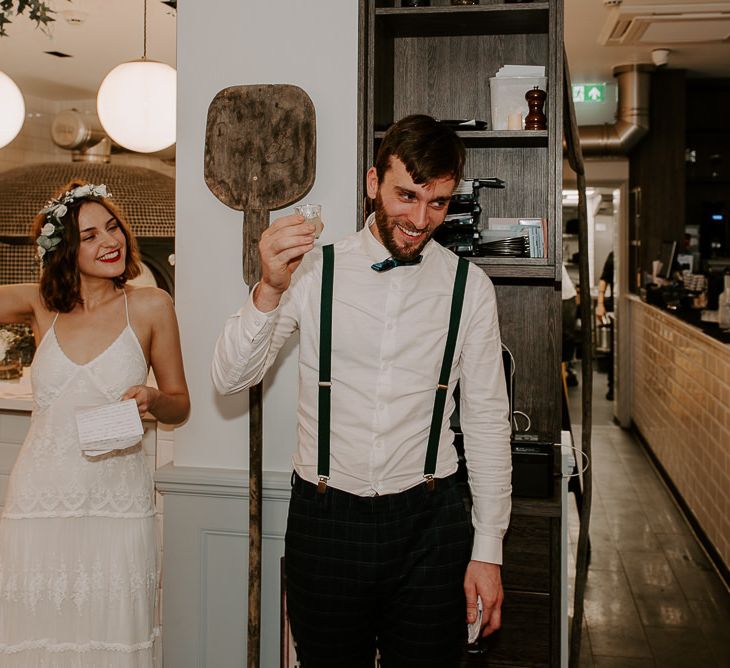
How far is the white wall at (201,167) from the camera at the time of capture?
2.37 meters

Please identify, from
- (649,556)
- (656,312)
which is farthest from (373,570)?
(656,312)

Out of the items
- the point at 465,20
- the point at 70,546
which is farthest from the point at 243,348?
the point at 465,20

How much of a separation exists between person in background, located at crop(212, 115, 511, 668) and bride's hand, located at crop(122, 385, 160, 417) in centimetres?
44

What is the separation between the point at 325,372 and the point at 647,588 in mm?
2784

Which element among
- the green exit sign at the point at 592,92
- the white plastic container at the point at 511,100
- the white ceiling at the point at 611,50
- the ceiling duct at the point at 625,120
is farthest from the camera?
the green exit sign at the point at 592,92

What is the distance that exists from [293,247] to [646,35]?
5.61m

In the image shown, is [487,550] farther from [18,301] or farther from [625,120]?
[625,120]

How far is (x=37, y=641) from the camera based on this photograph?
7.35ft

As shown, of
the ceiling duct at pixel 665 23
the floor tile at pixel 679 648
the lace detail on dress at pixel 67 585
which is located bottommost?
the floor tile at pixel 679 648

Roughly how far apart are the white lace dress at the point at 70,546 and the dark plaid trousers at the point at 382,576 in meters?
0.64

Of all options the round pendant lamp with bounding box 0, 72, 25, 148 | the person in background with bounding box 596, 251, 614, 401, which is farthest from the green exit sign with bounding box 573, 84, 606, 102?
the round pendant lamp with bounding box 0, 72, 25, 148

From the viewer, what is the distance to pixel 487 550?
1.79m

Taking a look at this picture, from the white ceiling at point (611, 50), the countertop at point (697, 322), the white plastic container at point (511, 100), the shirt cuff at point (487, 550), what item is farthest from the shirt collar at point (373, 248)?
the white ceiling at point (611, 50)

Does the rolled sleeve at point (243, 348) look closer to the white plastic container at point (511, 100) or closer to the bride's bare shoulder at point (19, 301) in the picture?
the bride's bare shoulder at point (19, 301)
